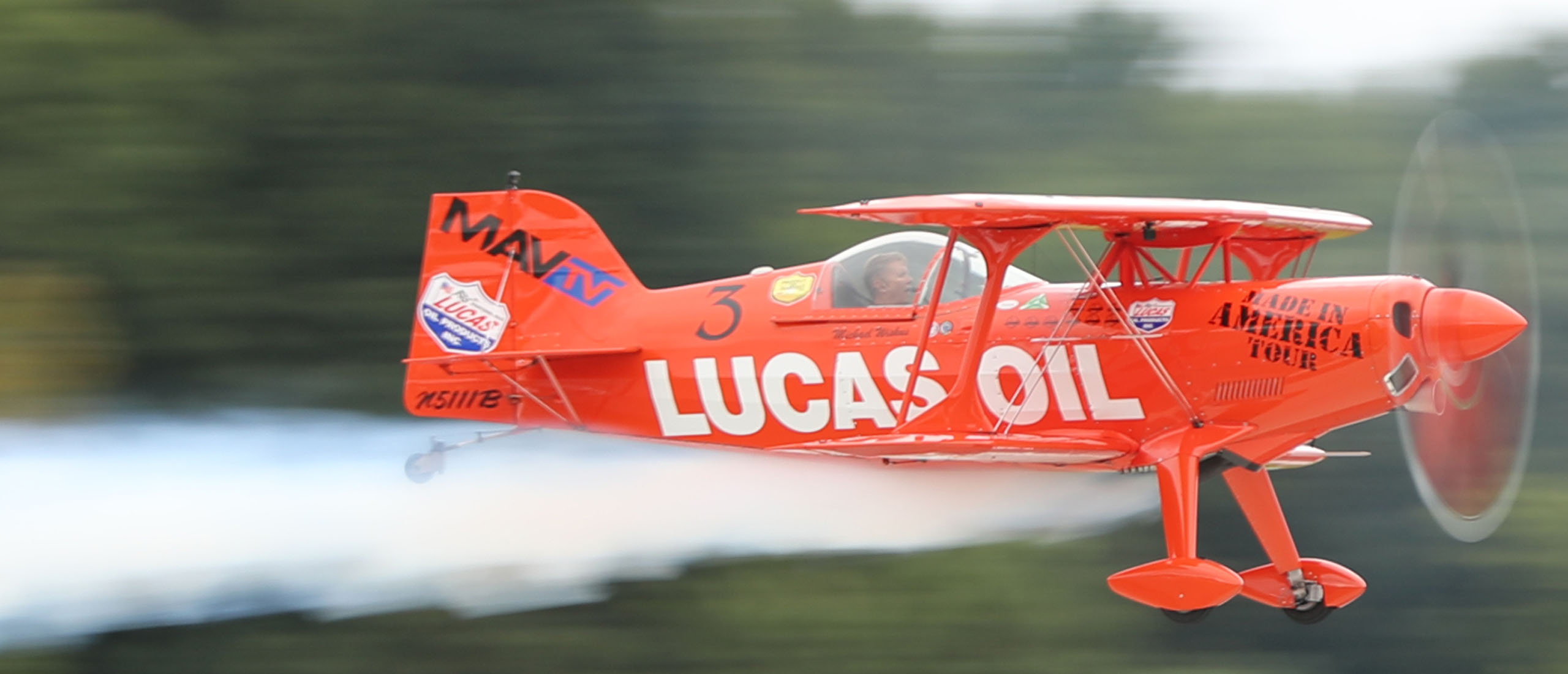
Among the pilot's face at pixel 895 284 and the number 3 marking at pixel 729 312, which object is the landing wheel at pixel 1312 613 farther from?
the number 3 marking at pixel 729 312

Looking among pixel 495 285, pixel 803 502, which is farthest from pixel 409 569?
pixel 803 502

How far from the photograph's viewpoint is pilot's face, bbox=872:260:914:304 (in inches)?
306

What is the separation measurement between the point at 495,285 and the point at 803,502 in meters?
2.14

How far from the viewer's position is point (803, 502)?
8633mm

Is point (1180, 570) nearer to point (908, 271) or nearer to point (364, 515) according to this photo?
point (908, 271)

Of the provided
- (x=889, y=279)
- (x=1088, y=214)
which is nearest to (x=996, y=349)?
(x=889, y=279)

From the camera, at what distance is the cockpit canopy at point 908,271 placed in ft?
24.8

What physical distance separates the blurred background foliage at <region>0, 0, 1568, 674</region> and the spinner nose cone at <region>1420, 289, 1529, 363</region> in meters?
4.01

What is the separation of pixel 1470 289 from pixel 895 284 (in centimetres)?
272

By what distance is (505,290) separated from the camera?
8.65 m

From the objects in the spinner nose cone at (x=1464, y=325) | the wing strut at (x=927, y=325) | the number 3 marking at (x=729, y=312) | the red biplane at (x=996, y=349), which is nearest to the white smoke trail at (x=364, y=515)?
the red biplane at (x=996, y=349)

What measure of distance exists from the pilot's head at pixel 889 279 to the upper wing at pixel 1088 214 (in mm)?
1050

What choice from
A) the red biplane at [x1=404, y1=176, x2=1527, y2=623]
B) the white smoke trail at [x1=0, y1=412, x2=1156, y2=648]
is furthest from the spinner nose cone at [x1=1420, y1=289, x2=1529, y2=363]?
the white smoke trail at [x1=0, y1=412, x2=1156, y2=648]

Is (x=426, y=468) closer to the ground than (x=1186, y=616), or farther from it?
farther from it
